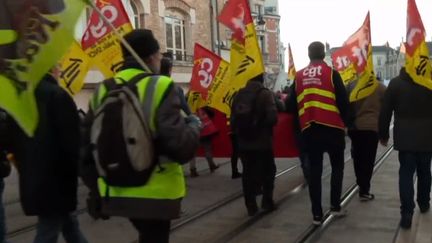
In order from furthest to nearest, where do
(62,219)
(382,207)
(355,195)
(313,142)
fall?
1. (355,195)
2. (382,207)
3. (313,142)
4. (62,219)

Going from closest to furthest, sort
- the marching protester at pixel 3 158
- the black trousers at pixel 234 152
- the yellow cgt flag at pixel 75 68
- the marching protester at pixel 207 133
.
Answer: the marching protester at pixel 3 158 < the yellow cgt flag at pixel 75 68 < the black trousers at pixel 234 152 < the marching protester at pixel 207 133

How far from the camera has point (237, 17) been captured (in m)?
7.61

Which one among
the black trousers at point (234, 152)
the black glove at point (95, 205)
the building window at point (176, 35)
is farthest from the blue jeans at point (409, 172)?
the building window at point (176, 35)

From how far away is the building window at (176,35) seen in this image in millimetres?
23234

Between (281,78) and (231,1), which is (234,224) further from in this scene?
(281,78)

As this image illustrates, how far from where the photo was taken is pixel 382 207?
684 centimetres

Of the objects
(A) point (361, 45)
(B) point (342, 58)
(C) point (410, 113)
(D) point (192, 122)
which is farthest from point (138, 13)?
(D) point (192, 122)

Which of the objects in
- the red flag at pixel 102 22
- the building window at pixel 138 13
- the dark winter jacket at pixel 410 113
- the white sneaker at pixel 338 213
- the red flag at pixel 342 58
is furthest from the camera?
the building window at pixel 138 13

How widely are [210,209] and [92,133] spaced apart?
4.03 m

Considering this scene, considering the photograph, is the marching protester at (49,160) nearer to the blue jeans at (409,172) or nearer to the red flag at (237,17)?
the blue jeans at (409,172)

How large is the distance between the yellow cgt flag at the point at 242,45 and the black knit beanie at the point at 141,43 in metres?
3.48

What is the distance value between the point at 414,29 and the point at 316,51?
1.05m

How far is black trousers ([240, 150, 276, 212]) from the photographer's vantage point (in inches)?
260

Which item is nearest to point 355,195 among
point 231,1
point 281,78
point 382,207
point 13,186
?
point 382,207
